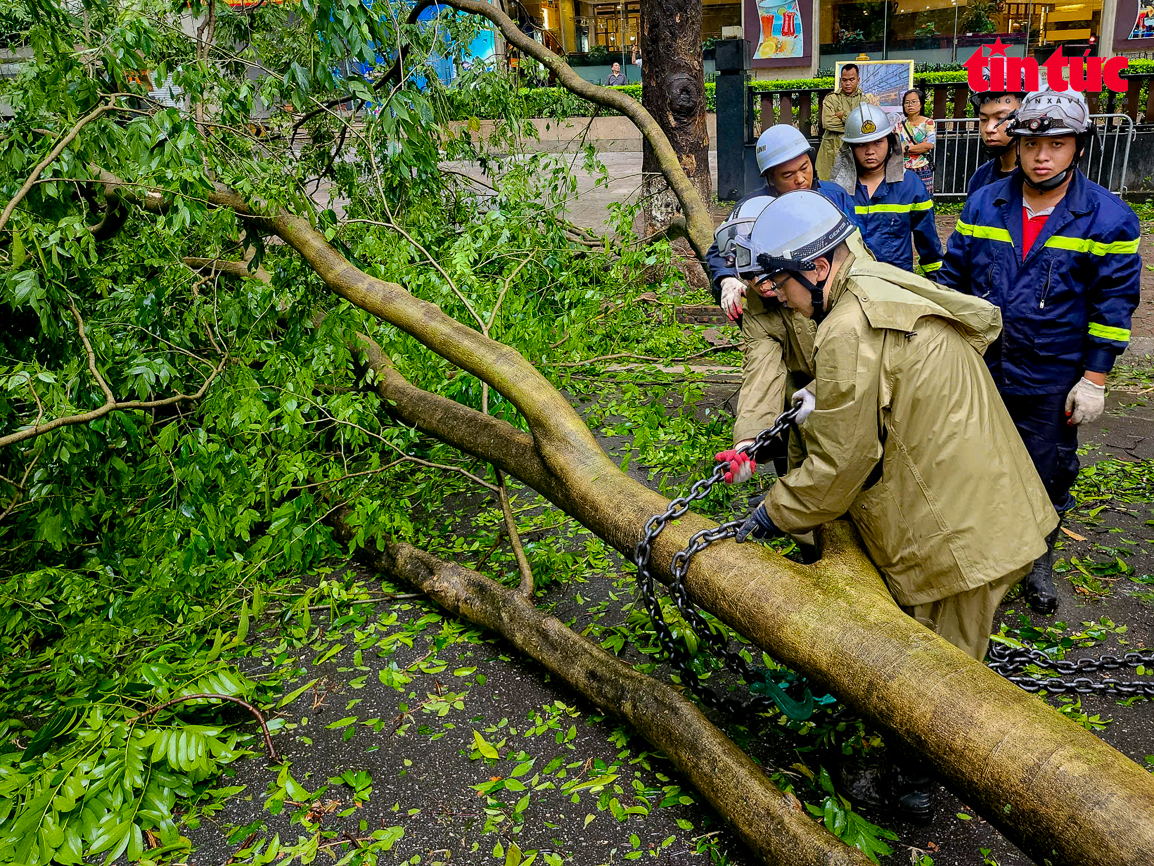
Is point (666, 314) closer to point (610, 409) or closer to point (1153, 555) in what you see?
point (610, 409)

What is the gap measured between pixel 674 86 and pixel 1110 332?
5.33 meters

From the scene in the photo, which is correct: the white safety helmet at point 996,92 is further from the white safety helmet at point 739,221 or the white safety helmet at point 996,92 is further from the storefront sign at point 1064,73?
the white safety helmet at point 739,221

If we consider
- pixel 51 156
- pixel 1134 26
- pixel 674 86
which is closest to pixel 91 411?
pixel 51 156

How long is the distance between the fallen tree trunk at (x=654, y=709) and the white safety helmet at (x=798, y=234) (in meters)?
1.29

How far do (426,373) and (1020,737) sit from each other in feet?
11.7

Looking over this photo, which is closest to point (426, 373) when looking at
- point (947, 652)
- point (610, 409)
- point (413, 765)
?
point (610, 409)

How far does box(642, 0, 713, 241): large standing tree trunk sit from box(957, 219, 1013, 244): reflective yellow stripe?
13.5ft

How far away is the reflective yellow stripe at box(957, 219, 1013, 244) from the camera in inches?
133

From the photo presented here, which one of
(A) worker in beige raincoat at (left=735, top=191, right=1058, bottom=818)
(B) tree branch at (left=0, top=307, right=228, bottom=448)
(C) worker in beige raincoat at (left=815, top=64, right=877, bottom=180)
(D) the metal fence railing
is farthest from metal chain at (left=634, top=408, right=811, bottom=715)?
(D) the metal fence railing

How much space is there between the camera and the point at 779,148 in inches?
151

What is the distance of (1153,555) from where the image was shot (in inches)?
147

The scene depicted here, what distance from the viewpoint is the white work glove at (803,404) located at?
7.99 ft

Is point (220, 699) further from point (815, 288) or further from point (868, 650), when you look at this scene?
point (815, 288)

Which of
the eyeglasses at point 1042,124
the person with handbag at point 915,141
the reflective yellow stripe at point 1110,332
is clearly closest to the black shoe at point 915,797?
the reflective yellow stripe at point 1110,332
